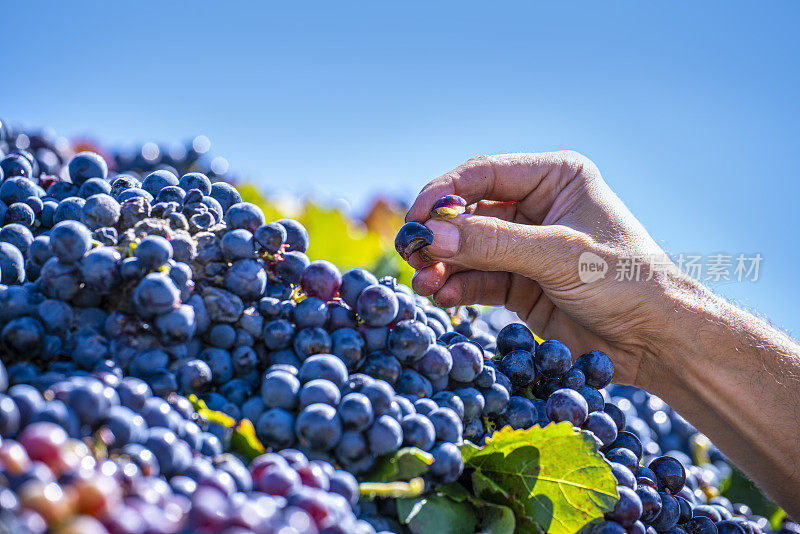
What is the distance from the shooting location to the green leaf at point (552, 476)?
Result: 107 cm

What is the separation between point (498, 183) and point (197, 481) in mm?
1559

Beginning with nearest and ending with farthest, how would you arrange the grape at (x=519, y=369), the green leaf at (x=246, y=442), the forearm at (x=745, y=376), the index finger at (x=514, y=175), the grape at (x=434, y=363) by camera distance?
the green leaf at (x=246, y=442), the grape at (x=434, y=363), the grape at (x=519, y=369), the forearm at (x=745, y=376), the index finger at (x=514, y=175)

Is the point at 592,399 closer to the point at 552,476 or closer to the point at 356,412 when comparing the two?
the point at 552,476

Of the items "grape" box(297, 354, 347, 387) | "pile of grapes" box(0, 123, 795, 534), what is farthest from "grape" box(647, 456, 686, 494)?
"grape" box(297, 354, 347, 387)

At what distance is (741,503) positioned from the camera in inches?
87.1

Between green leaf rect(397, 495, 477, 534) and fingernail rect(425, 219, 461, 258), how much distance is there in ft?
2.56

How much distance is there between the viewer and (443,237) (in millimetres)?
1655

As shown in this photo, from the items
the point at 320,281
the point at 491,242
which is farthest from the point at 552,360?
the point at 320,281

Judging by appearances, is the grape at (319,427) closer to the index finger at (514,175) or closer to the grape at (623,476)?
the grape at (623,476)

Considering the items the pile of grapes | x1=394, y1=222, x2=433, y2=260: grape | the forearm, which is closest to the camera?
the pile of grapes

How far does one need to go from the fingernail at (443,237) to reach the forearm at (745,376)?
743 mm

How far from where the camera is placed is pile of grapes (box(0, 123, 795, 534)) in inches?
26.5

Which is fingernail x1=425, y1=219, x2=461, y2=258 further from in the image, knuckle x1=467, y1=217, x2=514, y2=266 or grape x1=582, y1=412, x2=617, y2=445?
grape x1=582, y1=412, x2=617, y2=445

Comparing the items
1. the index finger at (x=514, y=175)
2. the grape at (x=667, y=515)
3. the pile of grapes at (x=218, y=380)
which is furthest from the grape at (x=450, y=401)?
the index finger at (x=514, y=175)
